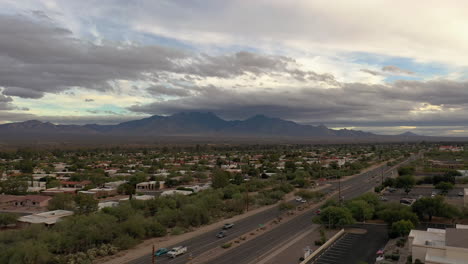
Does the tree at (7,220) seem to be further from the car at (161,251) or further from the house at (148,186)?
the house at (148,186)

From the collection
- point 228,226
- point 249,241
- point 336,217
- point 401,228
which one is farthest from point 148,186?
point 401,228

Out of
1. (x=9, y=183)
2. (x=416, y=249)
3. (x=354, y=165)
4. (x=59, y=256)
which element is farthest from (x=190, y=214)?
(x=354, y=165)

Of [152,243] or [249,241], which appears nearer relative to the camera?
[249,241]

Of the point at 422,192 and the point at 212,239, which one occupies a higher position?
the point at 422,192

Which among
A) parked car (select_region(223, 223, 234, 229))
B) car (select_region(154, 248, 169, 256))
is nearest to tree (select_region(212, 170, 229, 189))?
parked car (select_region(223, 223, 234, 229))

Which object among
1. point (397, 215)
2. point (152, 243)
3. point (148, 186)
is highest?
point (397, 215)

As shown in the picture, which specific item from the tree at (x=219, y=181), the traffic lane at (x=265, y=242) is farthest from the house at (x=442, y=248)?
the tree at (x=219, y=181)

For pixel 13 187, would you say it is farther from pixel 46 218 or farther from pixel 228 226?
pixel 228 226
